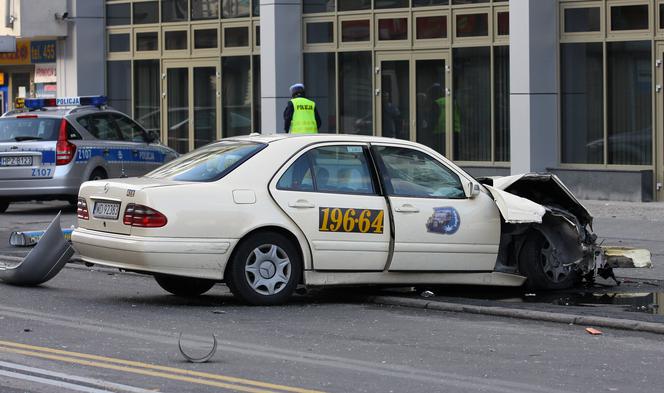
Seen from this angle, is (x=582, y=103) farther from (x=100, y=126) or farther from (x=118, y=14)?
(x=118, y=14)

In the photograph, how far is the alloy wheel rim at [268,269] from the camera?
432 inches

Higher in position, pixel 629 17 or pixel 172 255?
pixel 629 17

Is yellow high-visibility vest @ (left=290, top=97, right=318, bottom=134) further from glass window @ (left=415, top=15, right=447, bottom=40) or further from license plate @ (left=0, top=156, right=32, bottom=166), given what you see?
glass window @ (left=415, top=15, right=447, bottom=40)

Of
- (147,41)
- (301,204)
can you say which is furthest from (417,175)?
(147,41)

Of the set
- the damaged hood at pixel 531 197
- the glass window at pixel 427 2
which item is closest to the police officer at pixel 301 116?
the glass window at pixel 427 2

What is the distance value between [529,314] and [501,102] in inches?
492

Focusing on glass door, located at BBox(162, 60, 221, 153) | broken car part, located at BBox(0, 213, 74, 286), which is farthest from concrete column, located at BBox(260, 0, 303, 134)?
broken car part, located at BBox(0, 213, 74, 286)

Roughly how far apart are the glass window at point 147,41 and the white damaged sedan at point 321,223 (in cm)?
1776

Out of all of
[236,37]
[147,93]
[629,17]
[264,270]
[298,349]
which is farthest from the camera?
[147,93]

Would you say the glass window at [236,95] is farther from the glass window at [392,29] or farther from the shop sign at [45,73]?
the shop sign at [45,73]

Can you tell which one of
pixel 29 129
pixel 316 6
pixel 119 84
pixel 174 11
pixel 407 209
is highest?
pixel 174 11

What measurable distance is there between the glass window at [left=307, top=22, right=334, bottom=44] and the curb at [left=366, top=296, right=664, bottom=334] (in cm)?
1437

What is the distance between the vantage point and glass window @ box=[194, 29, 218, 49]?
2770 cm

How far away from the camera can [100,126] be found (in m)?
21.5
